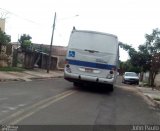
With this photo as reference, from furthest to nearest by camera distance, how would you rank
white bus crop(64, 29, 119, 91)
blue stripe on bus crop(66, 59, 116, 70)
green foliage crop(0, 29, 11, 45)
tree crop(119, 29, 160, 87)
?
tree crop(119, 29, 160, 87), green foliage crop(0, 29, 11, 45), white bus crop(64, 29, 119, 91), blue stripe on bus crop(66, 59, 116, 70)

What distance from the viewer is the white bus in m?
20.3

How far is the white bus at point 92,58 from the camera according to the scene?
801 inches

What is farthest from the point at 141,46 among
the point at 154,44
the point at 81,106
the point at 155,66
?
the point at 81,106

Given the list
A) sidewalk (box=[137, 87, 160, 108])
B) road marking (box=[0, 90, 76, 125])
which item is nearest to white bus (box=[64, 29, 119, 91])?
sidewalk (box=[137, 87, 160, 108])

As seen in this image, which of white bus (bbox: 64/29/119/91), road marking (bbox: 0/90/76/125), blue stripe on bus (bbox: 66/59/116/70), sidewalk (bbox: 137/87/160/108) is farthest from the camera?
white bus (bbox: 64/29/119/91)

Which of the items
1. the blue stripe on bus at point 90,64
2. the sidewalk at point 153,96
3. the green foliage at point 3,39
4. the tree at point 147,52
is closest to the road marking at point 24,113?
the sidewalk at point 153,96

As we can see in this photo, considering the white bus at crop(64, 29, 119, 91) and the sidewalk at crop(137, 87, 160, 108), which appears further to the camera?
the white bus at crop(64, 29, 119, 91)

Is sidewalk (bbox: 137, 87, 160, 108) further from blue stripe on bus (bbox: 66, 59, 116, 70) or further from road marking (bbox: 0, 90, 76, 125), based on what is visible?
road marking (bbox: 0, 90, 76, 125)

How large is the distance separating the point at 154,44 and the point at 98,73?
22298 millimetres

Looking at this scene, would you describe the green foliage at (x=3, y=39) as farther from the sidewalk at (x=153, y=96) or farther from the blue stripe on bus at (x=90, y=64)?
the blue stripe on bus at (x=90, y=64)

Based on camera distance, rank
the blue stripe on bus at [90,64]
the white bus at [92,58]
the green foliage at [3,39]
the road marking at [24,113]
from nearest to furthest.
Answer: the road marking at [24,113], the blue stripe on bus at [90,64], the white bus at [92,58], the green foliage at [3,39]

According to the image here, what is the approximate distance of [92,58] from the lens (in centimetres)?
2048

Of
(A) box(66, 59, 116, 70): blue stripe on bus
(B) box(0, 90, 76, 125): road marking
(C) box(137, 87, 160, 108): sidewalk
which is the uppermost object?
(A) box(66, 59, 116, 70): blue stripe on bus

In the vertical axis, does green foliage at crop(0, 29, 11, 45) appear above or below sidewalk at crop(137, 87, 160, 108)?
above
